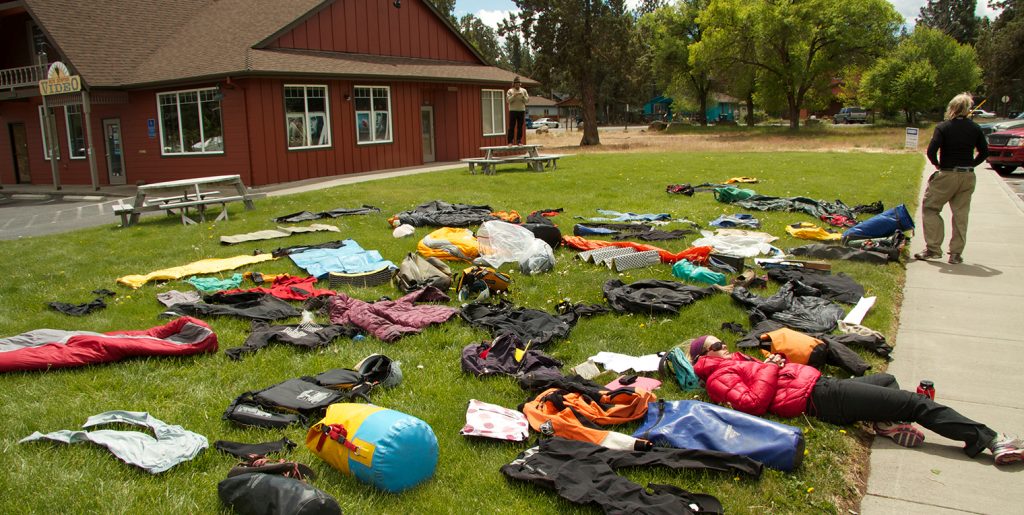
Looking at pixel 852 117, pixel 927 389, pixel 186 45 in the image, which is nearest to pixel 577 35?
pixel 186 45

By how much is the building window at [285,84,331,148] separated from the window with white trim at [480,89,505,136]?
8031 millimetres

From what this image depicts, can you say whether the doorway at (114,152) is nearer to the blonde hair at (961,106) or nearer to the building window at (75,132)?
the building window at (75,132)

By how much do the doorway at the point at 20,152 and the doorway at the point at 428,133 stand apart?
48.3 ft

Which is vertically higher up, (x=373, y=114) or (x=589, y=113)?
(x=589, y=113)

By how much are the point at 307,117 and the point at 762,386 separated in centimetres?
1851

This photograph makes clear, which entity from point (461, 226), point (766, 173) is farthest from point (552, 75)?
point (461, 226)

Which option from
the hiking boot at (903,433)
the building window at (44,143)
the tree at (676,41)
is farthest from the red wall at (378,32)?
the tree at (676,41)

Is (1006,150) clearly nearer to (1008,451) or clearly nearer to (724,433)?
(1008,451)

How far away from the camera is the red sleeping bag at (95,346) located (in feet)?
17.6

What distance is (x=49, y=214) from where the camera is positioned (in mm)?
16875

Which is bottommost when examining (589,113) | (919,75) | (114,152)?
(114,152)

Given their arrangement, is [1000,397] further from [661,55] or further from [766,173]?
[661,55]

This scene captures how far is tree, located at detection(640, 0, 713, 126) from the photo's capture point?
62.6 m

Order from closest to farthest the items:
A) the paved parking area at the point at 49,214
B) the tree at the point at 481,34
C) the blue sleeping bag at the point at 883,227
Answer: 1. the blue sleeping bag at the point at 883,227
2. the paved parking area at the point at 49,214
3. the tree at the point at 481,34
